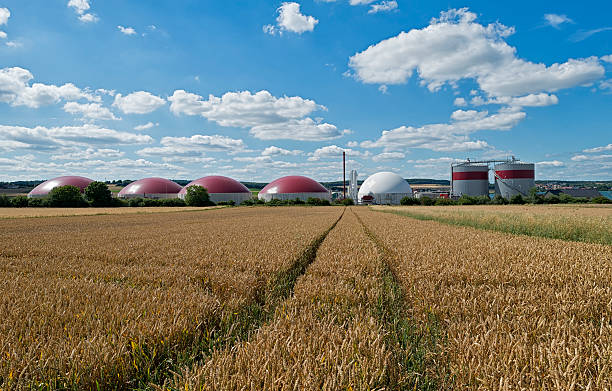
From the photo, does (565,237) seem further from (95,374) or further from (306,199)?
(306,199)

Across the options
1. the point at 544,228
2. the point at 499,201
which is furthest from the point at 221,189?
the point at 544,228

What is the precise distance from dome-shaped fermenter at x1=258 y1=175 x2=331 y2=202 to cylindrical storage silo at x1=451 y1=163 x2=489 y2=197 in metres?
35.1

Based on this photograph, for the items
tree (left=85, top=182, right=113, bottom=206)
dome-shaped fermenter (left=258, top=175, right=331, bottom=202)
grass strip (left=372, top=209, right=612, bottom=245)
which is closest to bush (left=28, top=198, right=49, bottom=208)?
tree (left=85, top=182, right=113, bottom=206)

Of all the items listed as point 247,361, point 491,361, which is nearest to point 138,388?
point 247,361

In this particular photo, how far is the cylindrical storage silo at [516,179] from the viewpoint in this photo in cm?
7750

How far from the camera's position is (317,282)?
582 centimetres

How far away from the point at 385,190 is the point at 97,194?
231ft

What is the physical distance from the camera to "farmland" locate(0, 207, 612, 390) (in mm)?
2607

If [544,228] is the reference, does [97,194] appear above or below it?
above

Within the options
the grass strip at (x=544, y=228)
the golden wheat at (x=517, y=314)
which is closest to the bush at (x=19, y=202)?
the grass strip at (x=544, y=228)

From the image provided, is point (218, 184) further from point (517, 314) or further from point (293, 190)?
point (517, 314)

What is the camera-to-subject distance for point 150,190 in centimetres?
9631

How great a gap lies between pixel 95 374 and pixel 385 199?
3538 inches

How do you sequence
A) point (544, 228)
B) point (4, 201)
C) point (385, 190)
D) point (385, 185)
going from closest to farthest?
1. point (544, 228)
2. point (4, 201)
3. point (385, 190)
4. point (385, 185)
